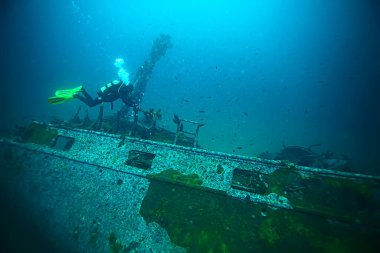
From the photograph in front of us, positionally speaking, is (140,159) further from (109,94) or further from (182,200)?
(109,94)

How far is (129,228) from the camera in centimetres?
812

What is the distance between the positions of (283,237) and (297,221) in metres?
0.67

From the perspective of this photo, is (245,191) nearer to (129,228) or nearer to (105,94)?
(129,228)

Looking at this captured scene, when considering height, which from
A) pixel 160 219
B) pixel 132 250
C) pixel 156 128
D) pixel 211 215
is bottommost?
pixel 132 250

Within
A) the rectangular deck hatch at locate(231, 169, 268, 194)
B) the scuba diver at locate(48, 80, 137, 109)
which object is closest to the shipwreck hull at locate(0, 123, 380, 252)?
the rectangular deck hatch at locate(231, 169, 268, 194)

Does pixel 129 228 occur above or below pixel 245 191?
below

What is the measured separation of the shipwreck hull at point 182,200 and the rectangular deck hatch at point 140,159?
1.8 inches

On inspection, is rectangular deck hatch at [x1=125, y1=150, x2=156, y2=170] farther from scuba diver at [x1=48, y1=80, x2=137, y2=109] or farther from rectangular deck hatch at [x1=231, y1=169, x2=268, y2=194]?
rectangular deck hatch at [x1=231, y1=169, x2=268, y2=194]

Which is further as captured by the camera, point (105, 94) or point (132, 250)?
point (105, 94)

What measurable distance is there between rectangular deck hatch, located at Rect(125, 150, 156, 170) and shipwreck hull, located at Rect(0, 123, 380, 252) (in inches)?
1.8

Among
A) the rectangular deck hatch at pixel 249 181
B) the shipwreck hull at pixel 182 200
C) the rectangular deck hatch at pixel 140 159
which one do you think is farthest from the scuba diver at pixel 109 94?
the rectangular deck hatch at pixel 249 181

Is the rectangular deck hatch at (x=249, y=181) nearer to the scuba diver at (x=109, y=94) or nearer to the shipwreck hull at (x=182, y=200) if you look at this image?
the shipwreck hull at (x=182, y=200)

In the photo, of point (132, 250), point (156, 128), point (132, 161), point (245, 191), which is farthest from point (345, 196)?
point (156, 128)

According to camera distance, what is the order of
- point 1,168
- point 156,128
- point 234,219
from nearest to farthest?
point 234,219 < point 1,168 < point 156,128
